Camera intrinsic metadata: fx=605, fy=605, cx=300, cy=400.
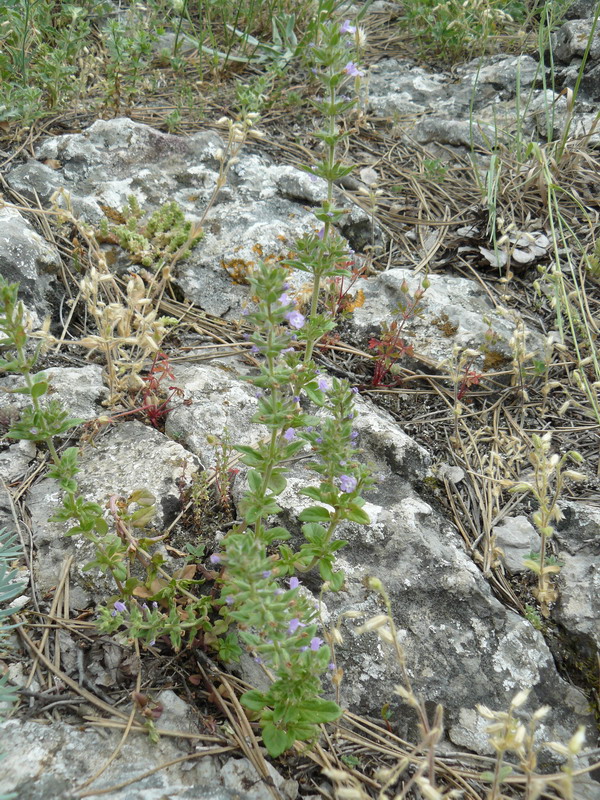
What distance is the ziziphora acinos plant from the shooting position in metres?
1.58

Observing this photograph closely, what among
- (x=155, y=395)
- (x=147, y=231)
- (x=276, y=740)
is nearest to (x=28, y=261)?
(x=147, y=231)

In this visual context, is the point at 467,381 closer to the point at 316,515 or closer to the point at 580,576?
the point at 580,576

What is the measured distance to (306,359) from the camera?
7.01ft

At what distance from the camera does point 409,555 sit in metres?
2.36

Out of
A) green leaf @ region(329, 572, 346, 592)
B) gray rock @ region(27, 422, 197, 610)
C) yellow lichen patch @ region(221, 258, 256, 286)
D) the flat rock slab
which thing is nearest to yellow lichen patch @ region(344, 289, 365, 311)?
yellow lichen patch @ region(221, 258, 256, 286)

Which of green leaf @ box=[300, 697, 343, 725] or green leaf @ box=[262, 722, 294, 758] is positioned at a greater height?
green leaf @ box=[300, 697, 343, 725]

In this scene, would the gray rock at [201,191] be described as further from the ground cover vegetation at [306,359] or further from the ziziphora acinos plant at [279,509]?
the ziziphora acinos plant at [279,509]

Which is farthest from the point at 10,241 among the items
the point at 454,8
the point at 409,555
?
the point at 454,8

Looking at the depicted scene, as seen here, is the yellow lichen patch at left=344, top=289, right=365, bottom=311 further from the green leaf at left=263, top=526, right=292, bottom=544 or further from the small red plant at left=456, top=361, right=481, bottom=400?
the green leaf at left=263, top=526, right=292, bottom=544

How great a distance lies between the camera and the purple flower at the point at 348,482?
1.92 m

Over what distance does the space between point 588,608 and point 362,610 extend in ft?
2.76

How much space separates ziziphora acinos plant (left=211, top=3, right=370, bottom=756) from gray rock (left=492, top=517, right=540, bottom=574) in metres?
0.85

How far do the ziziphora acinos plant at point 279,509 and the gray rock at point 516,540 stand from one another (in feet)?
2.78

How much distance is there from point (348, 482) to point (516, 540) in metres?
0.98
